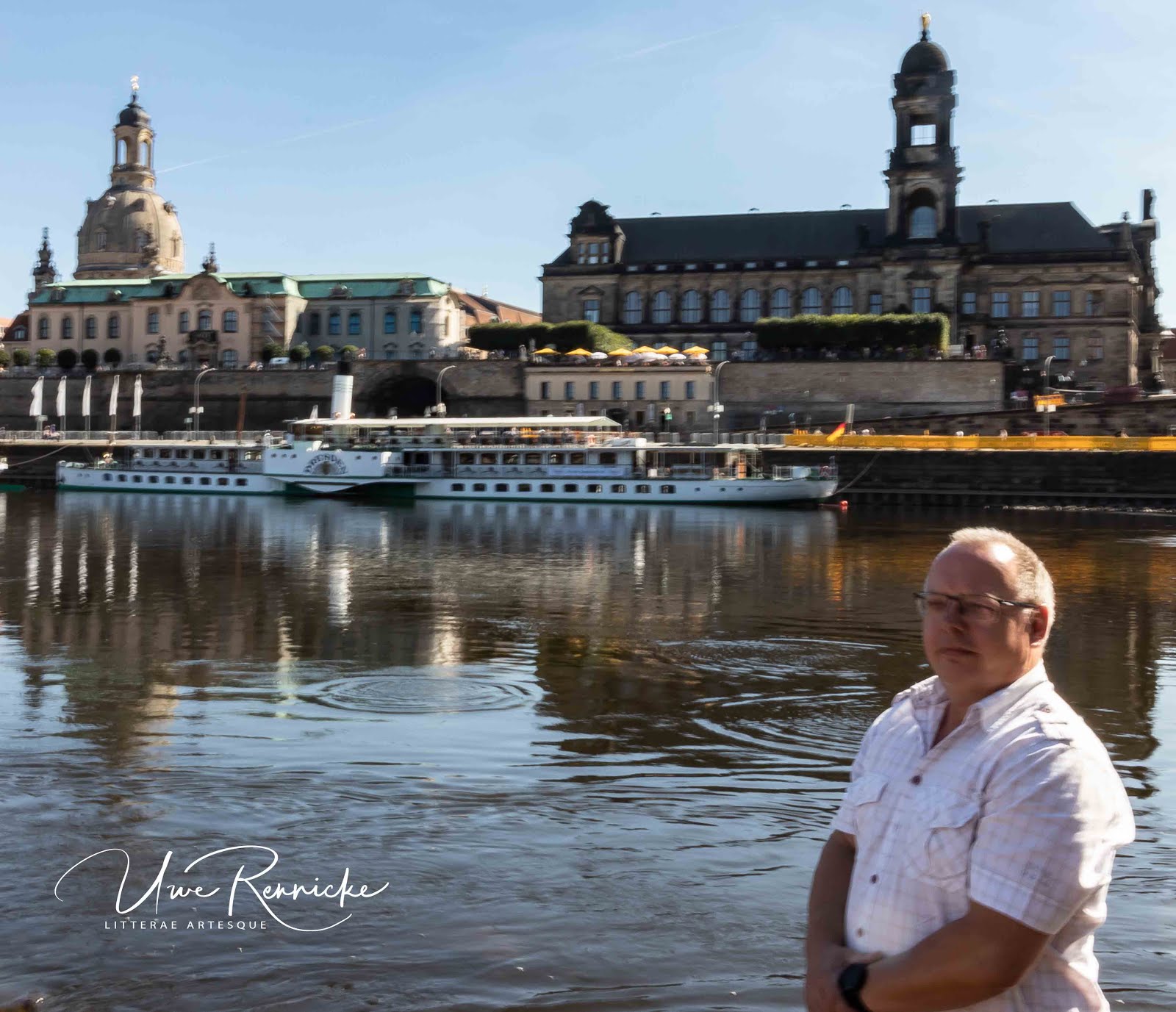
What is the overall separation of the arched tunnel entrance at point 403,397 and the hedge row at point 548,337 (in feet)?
13.7

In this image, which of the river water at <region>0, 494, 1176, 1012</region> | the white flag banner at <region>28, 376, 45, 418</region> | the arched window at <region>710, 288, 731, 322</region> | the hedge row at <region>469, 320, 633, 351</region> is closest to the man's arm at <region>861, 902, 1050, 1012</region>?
the river water at <region>0, 494, 1176, 1012</region>

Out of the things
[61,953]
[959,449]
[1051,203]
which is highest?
[1051,203]

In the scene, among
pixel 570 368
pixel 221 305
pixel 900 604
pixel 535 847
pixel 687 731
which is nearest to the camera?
pixel 535 847

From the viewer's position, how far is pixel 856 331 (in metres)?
77.9

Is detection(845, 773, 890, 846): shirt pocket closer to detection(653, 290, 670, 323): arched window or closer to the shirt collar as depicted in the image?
the shirt collar

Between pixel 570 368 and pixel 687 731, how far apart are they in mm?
66839

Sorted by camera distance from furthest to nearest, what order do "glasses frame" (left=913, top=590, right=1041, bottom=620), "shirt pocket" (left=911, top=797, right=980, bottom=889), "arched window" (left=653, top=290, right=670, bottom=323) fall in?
"arched window" (left=653, top=290, right=670, bottom=323)
"glasses frame" (left=913, top=590, right=1041, bottom=620)
"shirt pocket" (left=911, top=797, right=980, bottom=889)

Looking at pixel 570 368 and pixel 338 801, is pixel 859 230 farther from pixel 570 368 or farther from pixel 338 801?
pixel 338 801

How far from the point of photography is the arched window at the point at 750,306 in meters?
87.4

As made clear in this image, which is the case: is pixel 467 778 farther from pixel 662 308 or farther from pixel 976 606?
pixel 662 308

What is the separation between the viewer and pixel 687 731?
13.4m

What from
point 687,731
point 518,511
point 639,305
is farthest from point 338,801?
point 639,305

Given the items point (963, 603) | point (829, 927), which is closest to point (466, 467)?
point (829, 927)

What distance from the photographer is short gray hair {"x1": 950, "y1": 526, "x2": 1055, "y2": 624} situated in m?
3.70
